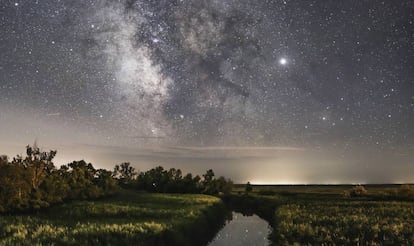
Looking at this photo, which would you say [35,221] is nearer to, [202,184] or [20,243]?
[20,243]

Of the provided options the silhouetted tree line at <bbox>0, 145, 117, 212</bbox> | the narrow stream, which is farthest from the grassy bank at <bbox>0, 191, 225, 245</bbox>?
the silhouetted tree line at <bbox>0, 145, 117, 212</bbox>

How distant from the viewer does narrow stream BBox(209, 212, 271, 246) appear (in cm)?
3103

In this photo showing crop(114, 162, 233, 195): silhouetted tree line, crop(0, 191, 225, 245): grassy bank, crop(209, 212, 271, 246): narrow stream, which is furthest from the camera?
crop(114, 162, 233, 195): silhouetted tree line

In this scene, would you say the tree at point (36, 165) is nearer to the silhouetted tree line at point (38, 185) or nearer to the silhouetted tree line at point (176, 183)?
the silhouetted tree line at point (38, 185)

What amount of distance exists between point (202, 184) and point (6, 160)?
186 ft

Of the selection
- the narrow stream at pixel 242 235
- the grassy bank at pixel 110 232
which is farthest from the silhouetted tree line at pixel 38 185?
the narrow stream at pixel 242 235

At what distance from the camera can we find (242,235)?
35125 millimetres

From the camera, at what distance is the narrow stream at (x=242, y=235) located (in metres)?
31.0

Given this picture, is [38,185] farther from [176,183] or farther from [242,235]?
[176,183]

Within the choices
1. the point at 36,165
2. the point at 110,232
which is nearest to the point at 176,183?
the point at 36,165

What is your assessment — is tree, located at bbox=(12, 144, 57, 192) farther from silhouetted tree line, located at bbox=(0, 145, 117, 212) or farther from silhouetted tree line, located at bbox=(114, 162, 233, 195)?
silhouetted tree line, located at bbox=(114, 162, 233, 195)

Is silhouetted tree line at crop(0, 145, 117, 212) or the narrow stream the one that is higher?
silhouetted tree line at crop(0, 145, 117, 212)

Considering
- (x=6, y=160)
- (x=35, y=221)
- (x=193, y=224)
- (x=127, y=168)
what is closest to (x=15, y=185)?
(x=6, y=160)

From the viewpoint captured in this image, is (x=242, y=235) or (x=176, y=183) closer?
(x=242, y=235)
